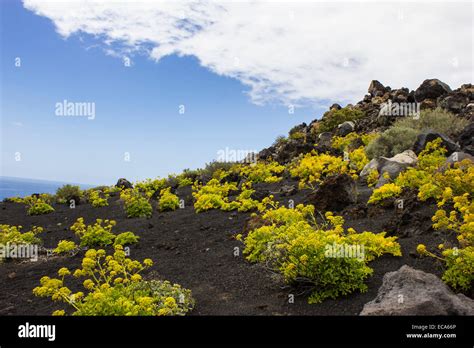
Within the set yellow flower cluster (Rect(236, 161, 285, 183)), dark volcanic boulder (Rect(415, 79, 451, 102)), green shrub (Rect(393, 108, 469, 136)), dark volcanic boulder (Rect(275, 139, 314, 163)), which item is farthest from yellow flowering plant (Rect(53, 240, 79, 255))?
dark volcanic boulder (Rect(415, 79, 451, 102))

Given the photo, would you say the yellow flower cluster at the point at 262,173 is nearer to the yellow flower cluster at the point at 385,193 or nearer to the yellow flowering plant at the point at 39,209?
the yellow flower cluster at the point at 385,193

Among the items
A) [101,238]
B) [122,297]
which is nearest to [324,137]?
[101,238]

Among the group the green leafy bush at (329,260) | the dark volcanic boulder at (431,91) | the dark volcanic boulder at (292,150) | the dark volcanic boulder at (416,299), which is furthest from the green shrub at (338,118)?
the dark volcanic boulder at (416,299)

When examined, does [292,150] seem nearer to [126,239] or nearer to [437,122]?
[437,122]

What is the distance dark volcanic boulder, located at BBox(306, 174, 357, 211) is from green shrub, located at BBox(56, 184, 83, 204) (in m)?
12.2

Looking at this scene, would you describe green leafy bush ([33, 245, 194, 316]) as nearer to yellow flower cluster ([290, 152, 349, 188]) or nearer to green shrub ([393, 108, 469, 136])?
yellow flower cluster ([290, 152, 349, 188])

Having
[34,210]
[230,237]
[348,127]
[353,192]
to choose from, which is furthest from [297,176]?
[34,210]

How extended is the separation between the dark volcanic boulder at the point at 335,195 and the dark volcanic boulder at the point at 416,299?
17.0 feet

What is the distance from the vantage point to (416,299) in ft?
16.9

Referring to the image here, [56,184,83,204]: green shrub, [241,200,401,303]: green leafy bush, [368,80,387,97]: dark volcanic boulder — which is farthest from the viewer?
[368,80,387,97]: dark volcanic boulder

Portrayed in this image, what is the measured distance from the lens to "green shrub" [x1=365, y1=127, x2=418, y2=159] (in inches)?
613

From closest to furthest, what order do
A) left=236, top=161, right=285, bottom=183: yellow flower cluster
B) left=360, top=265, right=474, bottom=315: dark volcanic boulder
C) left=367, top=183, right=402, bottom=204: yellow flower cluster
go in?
left=360, top=265, right=474, bottom=315: dark volcanic boulder < left=367, top=183, right=402, bottom=204: yellow flower cluster < left=236, top=161, right=285, bottom=183: yellow flower cluster

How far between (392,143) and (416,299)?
454 inches
